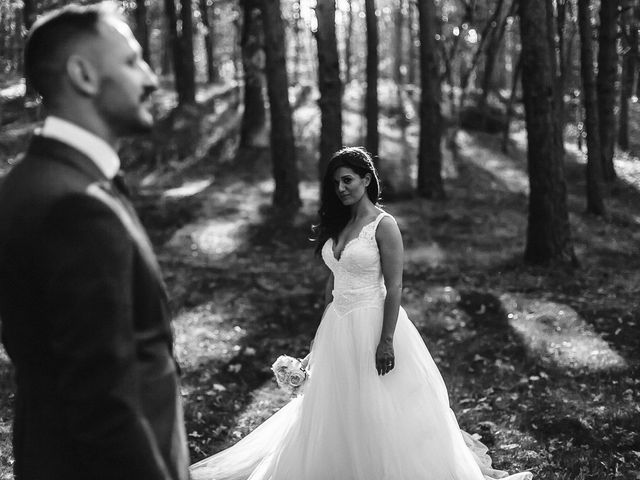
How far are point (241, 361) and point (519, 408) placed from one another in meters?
3.58

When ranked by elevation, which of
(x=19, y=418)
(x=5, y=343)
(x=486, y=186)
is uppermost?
(x=5, y=343)

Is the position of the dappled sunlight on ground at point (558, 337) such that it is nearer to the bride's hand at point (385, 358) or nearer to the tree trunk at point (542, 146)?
the tree trunk at point (542, 146)

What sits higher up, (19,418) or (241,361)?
(19,418)

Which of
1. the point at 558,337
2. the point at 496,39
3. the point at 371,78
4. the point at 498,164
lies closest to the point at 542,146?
the point at 558,337

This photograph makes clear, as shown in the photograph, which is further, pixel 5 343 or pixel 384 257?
pixel 384 257

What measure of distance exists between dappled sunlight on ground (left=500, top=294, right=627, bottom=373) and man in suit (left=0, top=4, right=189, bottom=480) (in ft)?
23.9

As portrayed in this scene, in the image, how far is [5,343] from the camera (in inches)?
94.1

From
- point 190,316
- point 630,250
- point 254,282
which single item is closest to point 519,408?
point 190,316

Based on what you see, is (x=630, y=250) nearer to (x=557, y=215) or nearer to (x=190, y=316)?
(x=557, y=215)

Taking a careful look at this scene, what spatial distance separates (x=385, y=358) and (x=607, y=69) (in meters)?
15.7

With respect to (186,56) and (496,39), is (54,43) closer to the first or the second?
(496,39)

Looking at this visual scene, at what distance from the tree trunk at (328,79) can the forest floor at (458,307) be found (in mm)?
2168

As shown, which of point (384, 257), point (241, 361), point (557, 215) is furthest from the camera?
point (557, 215)

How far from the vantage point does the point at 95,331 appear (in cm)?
202
